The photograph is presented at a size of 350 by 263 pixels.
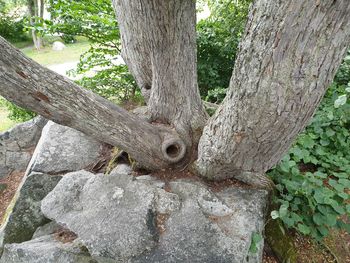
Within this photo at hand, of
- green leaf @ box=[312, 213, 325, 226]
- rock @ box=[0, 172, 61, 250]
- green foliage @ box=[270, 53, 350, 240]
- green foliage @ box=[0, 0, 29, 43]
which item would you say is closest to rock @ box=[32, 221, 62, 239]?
rock @ box=[0, 172, 61, 250]

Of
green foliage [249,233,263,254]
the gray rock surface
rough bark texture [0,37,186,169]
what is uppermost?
rough bark texture [0,37,186,169]

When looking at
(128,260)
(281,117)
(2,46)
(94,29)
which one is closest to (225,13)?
(94,29)

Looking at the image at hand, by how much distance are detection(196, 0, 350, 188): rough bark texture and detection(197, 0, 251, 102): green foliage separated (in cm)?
243

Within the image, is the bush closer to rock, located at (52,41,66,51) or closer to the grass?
the grass

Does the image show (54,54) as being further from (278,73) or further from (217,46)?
(278,73)

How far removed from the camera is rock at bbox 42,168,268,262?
1.99 meters

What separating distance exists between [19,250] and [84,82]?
2888 millimetres

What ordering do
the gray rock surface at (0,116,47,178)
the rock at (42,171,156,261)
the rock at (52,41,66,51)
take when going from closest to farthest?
1. the rock at (42,171,156,261)
2. the gray rock surface at (0,116,47,178)
3. the rock at (52,41,66,51)

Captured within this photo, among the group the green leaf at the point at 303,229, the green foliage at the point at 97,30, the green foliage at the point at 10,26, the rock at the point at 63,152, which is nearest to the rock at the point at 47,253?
the rock at the point at 63,152

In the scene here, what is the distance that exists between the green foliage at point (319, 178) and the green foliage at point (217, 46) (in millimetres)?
1539

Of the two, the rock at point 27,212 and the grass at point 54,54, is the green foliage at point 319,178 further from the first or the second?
the grass at point 54,54

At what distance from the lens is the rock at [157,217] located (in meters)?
1.99

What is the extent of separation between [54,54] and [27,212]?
489 inches

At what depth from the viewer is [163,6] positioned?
2166mm
